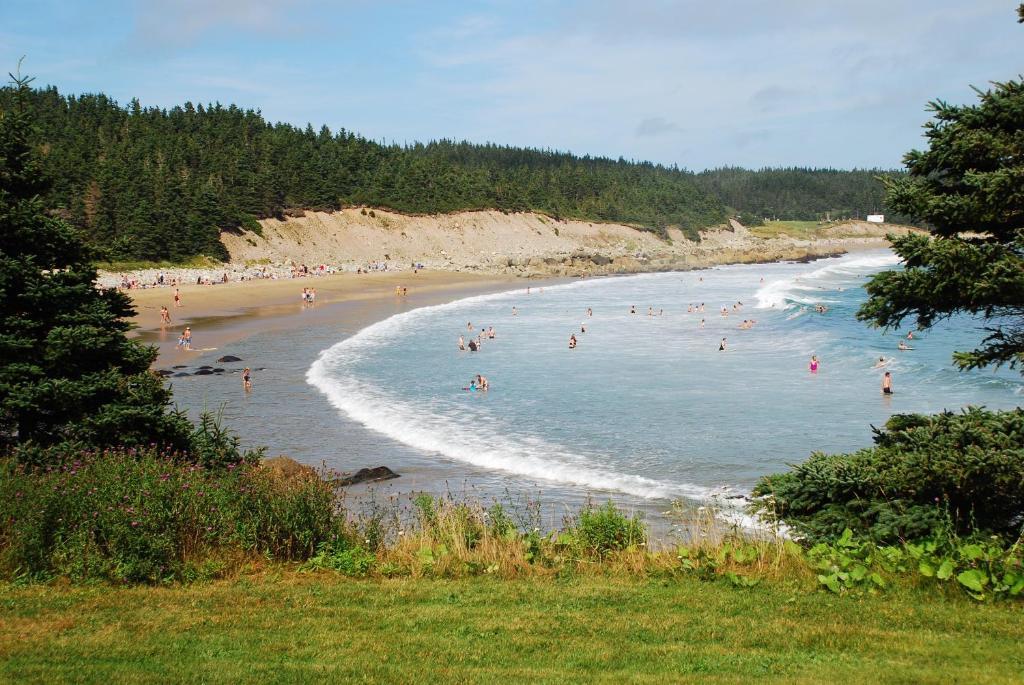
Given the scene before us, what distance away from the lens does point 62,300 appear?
39.9ft

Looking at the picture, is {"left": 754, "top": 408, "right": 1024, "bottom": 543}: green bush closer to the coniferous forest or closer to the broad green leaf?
the broad green leaf

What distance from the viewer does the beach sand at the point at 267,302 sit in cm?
4259

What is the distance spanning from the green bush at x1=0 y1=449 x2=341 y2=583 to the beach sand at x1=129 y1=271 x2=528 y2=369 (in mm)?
25885

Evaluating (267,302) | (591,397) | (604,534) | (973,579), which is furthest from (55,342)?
(267,302)

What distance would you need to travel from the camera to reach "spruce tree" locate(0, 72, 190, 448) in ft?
38.2

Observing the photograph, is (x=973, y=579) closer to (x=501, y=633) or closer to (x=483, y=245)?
(x=501, y=633)

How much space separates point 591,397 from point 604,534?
19393mm

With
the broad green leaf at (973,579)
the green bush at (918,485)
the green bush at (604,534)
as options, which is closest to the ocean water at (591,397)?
the green bush at (604,534)

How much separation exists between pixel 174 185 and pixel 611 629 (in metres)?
75.2

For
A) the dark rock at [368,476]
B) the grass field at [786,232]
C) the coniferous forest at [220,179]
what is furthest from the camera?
the grass field at [786,232]

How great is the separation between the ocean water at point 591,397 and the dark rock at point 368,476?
454 millimetres

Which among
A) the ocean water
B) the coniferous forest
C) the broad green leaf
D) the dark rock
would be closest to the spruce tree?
the dark rock

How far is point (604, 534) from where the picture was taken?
976 cm

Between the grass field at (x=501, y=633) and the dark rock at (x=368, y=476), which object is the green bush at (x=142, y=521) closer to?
the grass field at (x=501, y=633)
